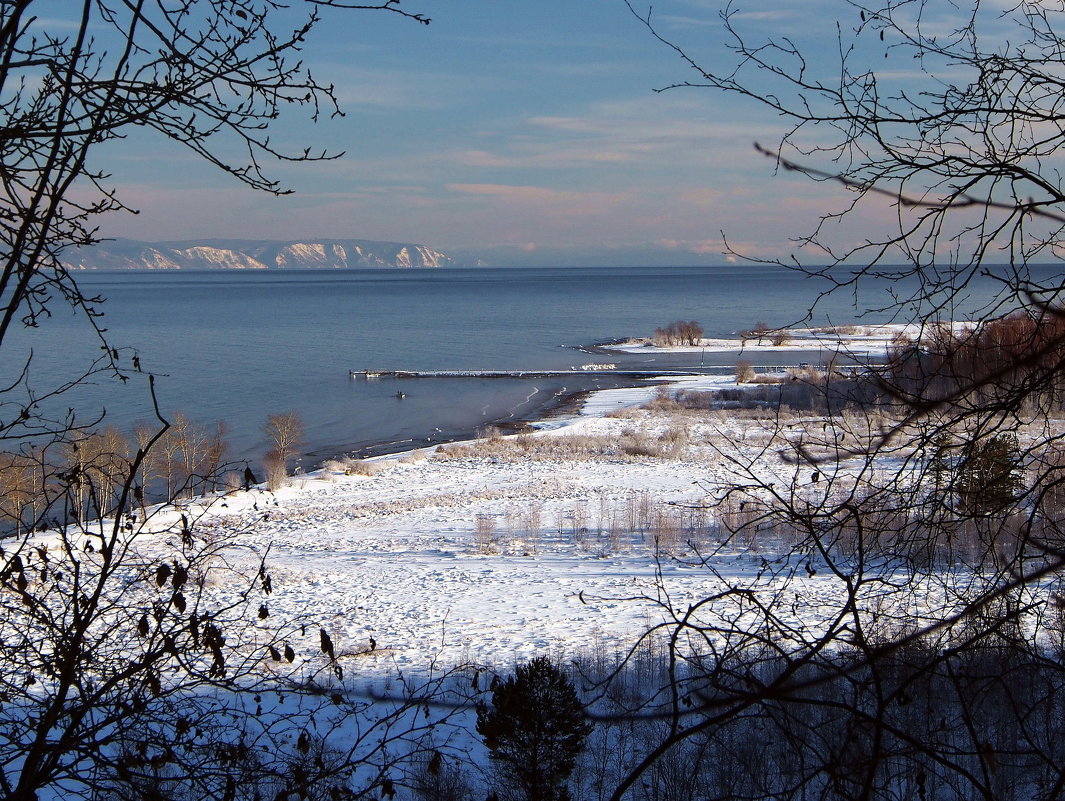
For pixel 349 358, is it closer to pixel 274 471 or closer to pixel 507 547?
pixel 274 471

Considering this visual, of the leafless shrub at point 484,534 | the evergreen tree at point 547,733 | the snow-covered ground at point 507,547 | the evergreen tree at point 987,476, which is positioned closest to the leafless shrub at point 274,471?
the snow-covered ground at point 507,547

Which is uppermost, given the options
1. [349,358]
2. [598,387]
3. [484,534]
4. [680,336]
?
[680,336]

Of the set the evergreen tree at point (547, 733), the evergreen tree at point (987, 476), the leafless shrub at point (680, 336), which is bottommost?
the evergreen tree at point (547, 733)

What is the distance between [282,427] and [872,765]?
98.3 ft

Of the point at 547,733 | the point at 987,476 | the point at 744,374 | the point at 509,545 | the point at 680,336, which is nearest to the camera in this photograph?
the point at 987,476

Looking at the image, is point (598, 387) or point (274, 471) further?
point (598, 387)

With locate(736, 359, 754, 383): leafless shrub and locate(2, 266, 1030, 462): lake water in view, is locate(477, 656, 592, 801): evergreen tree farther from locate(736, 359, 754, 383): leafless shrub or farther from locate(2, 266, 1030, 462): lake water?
locate(736, 359, 754, 383): leafless shrub

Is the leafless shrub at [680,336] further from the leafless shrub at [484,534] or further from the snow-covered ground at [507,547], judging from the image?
the leafless shrub at [484,534]

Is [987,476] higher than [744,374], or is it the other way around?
[744,374]

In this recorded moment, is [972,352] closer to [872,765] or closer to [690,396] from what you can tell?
[872,765]

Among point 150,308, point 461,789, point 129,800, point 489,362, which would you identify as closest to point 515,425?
point 489,362

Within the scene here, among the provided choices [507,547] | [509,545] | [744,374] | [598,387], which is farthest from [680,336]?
[507,547]

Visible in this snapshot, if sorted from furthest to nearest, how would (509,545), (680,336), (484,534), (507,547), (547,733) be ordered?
(680,336) → (484,534) → (509,545) → (507,547) → (547,733)

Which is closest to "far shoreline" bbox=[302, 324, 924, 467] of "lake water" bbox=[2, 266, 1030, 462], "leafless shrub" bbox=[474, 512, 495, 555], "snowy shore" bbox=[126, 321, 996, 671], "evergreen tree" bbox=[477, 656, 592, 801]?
"lake water" bbox=[2, 266, 1030, 462]
